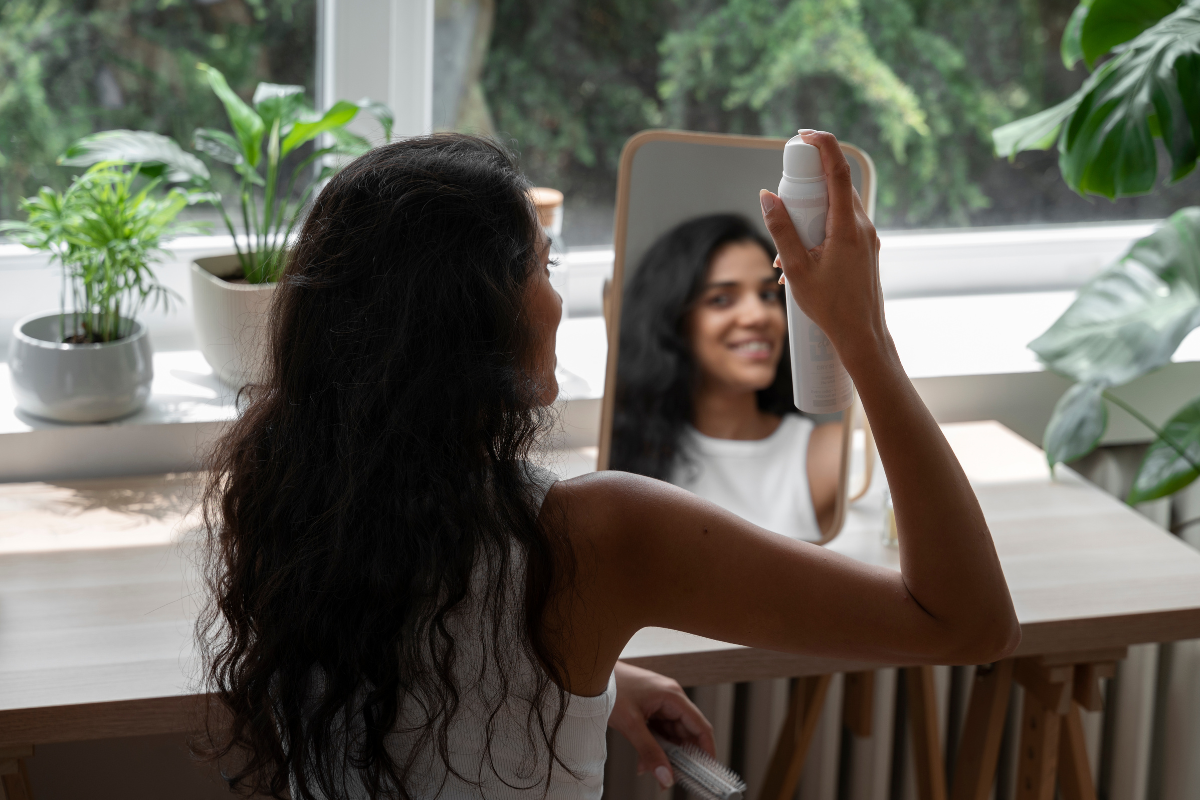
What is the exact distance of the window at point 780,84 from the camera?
1705mm

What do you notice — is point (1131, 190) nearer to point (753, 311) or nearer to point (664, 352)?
point (753, 311)

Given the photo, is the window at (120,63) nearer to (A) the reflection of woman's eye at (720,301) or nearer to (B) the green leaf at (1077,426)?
(A) the reflection of woman's eye at (720,301)

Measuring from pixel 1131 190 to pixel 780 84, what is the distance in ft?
2.21

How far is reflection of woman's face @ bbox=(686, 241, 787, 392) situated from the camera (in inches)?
48.7

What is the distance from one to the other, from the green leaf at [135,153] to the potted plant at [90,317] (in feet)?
0.06

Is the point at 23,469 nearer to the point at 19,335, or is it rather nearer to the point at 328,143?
the point at 19,335

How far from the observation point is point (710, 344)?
124 centimetres

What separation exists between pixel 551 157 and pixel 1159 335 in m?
0.91

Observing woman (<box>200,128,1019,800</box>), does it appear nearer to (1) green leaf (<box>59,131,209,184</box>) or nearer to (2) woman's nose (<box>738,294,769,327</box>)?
(2) woman's nose (<box>738,294,769,327</box>)

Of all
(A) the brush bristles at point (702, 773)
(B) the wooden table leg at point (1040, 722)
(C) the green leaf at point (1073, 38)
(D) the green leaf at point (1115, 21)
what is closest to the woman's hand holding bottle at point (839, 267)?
(A) the brush bristles at point (702, 773)

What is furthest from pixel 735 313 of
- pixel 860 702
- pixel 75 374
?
pixel 75 374

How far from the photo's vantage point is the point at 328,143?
5.47ft

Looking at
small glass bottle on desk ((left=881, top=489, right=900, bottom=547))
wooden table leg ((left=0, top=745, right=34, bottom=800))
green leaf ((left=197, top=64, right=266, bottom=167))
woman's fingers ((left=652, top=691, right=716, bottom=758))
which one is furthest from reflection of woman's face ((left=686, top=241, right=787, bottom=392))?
wooden table leg ((left=0, top=745, right=34, bottom=800))

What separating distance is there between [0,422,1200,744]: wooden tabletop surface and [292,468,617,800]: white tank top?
26 centimetres
